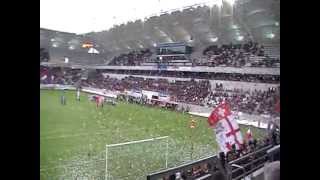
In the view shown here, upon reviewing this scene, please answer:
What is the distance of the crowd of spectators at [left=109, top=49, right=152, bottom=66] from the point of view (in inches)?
80.5

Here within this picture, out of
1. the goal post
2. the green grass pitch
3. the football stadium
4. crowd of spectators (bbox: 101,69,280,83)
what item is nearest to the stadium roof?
the football stadium

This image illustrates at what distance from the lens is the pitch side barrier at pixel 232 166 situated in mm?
1974

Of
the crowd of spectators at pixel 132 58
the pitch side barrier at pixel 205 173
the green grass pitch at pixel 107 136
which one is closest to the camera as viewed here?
the green grass pitch at pixel 107 136

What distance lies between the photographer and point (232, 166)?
6.89ft

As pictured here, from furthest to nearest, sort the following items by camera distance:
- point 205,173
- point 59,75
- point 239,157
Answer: point 239,157 → point 205,173 → point 59,75

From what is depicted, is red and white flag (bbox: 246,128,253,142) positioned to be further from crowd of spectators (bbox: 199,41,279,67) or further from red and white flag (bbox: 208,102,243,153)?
crowd of spectators (bbox: 199,41,279,67)

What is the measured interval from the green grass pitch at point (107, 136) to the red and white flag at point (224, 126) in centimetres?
4

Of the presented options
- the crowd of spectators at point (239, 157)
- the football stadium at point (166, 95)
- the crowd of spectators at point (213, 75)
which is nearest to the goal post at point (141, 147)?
the football stadium at point (166, 95)

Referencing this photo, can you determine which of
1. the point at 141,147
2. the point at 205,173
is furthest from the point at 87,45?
the point at 205,173

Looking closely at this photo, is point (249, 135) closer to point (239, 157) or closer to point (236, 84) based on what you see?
point (239, 157)

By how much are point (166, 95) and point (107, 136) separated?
404 millimetres

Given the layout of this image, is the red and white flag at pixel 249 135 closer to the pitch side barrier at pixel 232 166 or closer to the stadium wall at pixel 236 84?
the pitch side barrier at pixel 232 166

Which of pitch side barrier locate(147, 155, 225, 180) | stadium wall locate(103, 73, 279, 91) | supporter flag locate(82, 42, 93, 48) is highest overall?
supporter flag locate(82, 42, 93, 48)
